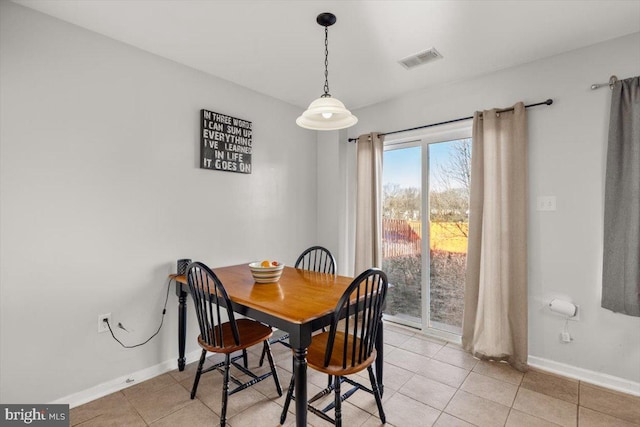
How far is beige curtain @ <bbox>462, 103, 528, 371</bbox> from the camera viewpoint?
261 centimetres

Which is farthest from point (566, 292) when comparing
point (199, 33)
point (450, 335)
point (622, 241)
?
point (199, 33)

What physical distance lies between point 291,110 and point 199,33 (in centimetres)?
155

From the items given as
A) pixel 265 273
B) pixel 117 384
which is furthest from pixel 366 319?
pixel 117 384

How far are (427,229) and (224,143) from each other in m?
2.25

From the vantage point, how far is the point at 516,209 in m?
2.64

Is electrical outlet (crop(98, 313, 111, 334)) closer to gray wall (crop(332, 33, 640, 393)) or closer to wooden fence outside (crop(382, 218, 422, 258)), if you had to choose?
wooden fence outside (crop(382, 218, 422, 258))

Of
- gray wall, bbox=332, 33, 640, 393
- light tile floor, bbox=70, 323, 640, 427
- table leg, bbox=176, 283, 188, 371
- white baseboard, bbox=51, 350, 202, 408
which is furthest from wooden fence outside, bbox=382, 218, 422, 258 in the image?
white baseboard, bbox=51, 350, 202, 408

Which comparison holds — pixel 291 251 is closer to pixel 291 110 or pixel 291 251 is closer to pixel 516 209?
pixel 291 110

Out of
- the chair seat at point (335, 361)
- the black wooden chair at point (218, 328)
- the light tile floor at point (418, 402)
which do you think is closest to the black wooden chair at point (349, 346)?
the chair seat at point (335, 361)

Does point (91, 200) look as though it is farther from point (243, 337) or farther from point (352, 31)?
point (352, 31)

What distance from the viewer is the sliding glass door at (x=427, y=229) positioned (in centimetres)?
316

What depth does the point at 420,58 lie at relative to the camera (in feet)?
8.53

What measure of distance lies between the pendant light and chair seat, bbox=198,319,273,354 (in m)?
1.46

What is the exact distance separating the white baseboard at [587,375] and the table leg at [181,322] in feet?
9.47
